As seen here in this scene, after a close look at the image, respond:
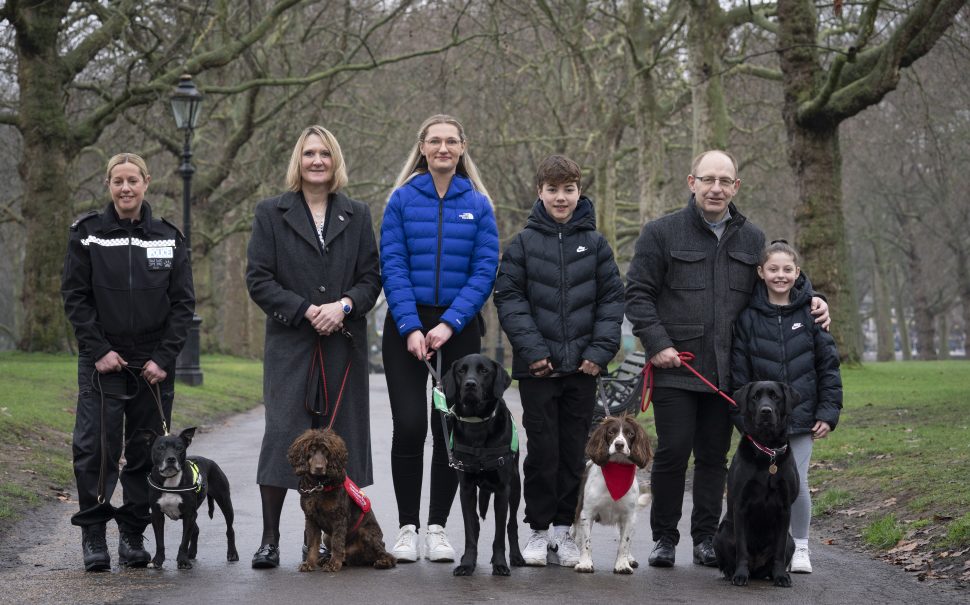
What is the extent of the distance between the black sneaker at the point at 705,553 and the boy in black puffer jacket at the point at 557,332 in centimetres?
80

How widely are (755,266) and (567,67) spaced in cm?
2960

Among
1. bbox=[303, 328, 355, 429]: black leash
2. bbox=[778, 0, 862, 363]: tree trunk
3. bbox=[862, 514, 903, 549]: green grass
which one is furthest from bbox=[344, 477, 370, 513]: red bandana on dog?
bbox=[778, 0, 862, 363]: tree trunk

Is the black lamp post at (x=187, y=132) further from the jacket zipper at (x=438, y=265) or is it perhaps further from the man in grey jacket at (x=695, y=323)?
the man in grey jacket at (x=695, y=323)

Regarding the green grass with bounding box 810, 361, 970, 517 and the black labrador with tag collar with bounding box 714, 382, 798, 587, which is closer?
the black labrador with tag collar with bounding box 714, 382, 798, 587

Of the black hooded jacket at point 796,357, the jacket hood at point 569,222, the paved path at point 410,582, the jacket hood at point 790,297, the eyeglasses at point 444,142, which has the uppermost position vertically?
the eyeglasses at point 444,142

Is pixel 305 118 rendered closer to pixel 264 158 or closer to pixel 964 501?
pixel 264 158

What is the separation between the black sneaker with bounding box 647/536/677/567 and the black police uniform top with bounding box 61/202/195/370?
3.13 m

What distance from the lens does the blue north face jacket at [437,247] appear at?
7.74 metres

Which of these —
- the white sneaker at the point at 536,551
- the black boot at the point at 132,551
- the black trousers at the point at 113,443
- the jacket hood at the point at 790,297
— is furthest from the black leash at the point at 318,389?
the jacket hood at the point at 790,297

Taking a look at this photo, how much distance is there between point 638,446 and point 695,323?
0.92 m

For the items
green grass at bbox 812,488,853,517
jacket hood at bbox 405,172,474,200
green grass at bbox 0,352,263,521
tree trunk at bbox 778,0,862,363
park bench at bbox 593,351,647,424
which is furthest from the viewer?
tree trunk at bbox 778,0,862,363

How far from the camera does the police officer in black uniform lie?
750 centimetres

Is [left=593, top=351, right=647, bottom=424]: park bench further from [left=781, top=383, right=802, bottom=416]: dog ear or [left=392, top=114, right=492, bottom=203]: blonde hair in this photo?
[left=781, top=383, right=802, bottom=416]: dog ear

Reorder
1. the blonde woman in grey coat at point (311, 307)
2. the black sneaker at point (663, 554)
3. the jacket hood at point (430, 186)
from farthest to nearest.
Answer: the jacket hood at point (430, 186), the black sneaker at point (663, 554), the blonde woman in grey coat at point (311, 307)
